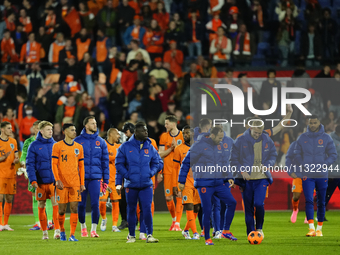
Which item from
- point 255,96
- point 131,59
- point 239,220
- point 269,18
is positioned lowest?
point 239,220

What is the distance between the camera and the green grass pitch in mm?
9391

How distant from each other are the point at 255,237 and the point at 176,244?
1.37m

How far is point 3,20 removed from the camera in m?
24.2

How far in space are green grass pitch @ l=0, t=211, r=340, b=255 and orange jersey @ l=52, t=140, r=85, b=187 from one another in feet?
3.65

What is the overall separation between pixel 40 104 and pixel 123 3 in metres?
5.56

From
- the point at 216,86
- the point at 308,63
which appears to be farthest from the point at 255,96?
the point at 308,63

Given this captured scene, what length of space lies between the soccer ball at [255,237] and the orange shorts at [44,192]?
13.3ft

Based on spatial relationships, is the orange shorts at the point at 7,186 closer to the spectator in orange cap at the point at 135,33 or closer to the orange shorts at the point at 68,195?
the orange shorts at the point at 68,195

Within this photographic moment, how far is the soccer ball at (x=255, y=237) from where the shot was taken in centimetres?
1020

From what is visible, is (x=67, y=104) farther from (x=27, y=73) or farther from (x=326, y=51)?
(x=326, y=51)

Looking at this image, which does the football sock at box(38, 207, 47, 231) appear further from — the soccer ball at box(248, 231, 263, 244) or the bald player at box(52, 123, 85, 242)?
the soccer ball at box(248, 231, 263, 244)

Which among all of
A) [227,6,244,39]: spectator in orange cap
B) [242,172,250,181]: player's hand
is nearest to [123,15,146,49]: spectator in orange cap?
[227,6,244,39]: spectator in orange cap

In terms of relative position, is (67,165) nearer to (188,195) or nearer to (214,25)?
(188,195)

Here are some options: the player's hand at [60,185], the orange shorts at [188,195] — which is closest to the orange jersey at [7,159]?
the player's hand at [60,185]
